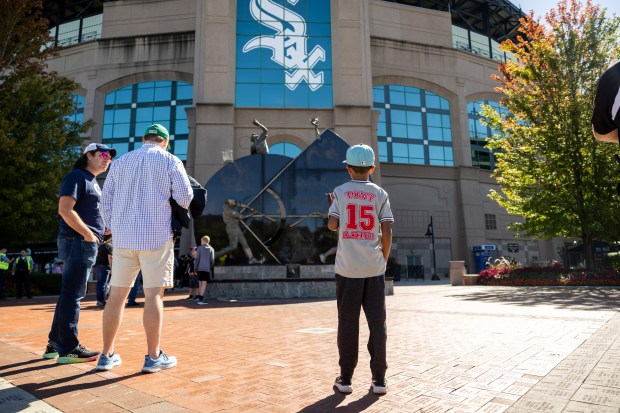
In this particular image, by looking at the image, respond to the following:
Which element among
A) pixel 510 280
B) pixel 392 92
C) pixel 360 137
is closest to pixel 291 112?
pixel 360 137

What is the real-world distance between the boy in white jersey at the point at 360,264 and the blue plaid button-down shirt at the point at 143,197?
4.68ft

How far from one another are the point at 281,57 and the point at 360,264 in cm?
2418

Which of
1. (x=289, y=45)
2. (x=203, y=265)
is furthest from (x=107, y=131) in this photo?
(x=203, y=265)

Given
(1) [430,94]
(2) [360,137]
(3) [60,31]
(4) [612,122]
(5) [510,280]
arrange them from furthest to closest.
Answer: (3) [60,31] → (1) [430,94] → (2) [360,137] → (5) [510,280] → (4) [612,122]

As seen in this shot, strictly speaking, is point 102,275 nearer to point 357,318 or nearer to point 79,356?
point 79,356

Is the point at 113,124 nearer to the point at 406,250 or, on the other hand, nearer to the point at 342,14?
the point at 342,14

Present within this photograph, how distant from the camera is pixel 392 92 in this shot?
33000 millimetres

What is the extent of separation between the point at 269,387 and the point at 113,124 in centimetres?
3341

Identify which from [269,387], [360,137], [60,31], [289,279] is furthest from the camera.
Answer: [60,31]

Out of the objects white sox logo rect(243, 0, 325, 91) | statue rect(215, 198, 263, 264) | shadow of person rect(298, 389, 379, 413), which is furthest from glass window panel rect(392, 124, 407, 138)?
shadow of person rect(298, 389, 379, 413)

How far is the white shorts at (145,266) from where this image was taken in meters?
3.32

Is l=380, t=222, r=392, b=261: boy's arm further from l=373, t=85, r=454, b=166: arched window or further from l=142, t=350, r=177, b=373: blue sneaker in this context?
l=373, t=85, r=454, b=166: arched window

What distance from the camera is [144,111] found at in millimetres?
31375

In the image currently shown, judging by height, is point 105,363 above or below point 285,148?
below
